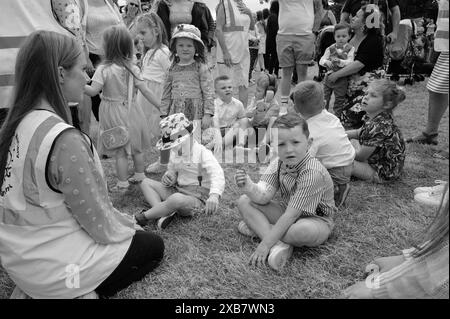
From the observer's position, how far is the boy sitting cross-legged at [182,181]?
276 centimetres

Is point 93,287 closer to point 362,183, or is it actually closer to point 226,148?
point 362,183

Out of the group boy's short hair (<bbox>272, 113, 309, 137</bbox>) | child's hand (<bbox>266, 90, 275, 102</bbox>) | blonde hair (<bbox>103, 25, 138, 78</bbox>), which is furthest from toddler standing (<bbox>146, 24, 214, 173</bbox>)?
boy's short hair (<bbox>272, 113, 309, 137</bbox>)

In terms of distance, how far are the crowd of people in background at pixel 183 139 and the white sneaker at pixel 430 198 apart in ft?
0.04

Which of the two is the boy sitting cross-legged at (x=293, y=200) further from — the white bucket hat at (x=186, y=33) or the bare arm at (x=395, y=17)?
the bare arm at (x=395, y=17)

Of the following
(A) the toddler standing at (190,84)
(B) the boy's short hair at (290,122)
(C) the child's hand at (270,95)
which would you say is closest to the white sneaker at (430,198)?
(B) the boy's short hair at (290,122)

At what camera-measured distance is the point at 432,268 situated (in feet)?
4.81

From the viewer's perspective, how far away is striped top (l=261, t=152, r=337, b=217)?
2236mm

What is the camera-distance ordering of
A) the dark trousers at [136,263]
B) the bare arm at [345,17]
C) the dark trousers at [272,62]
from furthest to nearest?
the dark trousers at [272,62]
the bare arm at [345,17]
the dark trousers at [136,263]

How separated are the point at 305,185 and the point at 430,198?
52.8 inches

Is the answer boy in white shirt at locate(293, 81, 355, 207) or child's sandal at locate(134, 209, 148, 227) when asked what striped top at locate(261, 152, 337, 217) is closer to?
boy in white shirt at locate(293, 81, 355, 207)

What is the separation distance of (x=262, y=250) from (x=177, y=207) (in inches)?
30.3

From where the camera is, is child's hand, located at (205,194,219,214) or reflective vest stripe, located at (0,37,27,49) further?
child's hand, located at (205,194,219,214)

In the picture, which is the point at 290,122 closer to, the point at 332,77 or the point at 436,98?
the point at 436,98

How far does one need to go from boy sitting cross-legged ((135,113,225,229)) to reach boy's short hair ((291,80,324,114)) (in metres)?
0.75
